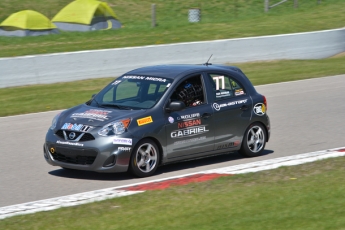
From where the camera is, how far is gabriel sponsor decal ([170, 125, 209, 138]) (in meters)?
9.58

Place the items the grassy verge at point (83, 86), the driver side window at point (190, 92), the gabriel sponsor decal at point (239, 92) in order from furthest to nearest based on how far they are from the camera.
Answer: the grassy verge at point (83, 86), the gabriel sponsor decal at point (239, 92), the driver side window at point (190, 92)

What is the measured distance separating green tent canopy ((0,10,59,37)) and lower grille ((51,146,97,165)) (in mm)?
20265

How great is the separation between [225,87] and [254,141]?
1.04 meters

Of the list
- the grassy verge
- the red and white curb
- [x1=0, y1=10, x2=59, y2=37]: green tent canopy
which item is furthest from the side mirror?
[x1=0, y1=10, x2=59, y2=37]: green tent canopy

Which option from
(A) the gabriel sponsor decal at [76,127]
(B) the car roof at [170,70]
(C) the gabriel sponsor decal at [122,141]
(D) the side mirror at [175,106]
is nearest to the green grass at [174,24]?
(B) the car roof at [170,70]

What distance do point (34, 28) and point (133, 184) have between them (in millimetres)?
21203

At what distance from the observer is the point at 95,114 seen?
9344mm

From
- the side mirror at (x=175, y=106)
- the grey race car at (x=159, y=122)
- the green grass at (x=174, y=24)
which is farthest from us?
the green grass at (x=174, y=24)

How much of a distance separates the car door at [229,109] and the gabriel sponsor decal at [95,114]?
1736 millimetres

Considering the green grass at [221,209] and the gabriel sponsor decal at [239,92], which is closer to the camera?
the green grass at [221,209]

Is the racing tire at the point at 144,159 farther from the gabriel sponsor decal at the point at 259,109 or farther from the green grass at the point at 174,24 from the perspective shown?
the green grass at the point at 174,24

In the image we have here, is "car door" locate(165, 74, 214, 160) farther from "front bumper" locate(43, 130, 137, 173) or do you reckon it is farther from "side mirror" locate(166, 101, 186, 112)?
"front bumper" locate(43, 130, 137, 173)

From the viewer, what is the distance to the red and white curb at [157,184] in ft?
24.1

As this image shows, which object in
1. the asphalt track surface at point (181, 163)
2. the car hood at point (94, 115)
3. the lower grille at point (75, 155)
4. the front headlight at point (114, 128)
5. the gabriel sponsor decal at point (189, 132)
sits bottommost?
the asphalt track surface at point (181, 163)
